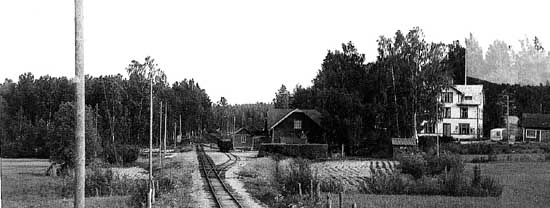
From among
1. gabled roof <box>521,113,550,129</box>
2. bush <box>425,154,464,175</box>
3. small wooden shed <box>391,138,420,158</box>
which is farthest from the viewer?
gabled roof <box>521,113,550,129</box>

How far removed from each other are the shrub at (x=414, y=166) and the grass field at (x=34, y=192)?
16.8 m

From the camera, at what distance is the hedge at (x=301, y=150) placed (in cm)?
6812

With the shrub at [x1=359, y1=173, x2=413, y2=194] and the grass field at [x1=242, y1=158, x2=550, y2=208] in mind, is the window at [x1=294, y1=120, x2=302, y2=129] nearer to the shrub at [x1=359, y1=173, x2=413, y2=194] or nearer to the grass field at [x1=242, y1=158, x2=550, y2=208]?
the grass field at [x1=242, y1=158, x2=550, y2=208]

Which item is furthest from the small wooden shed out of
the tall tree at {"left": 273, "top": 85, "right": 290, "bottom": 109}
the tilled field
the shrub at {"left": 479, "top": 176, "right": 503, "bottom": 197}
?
the tall tree at {"left": 273, "top": 85, "right": 290, "bottom": 109}

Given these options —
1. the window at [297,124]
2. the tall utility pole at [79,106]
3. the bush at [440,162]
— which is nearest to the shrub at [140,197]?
the tall utility pole at [79,106]

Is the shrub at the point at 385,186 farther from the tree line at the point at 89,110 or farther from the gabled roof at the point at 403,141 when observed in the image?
the gabled roof at the point at 403,141

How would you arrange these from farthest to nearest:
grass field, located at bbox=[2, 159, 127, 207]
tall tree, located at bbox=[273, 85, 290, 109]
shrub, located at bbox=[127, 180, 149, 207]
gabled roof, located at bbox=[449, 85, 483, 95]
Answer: tall tree, located at bbox=[273, 85, 290, 109], gabled roof, located at bbox=[449, 85, 483, 95], grass field, located at bbox=[2, 159, 127, 207], shrub, located at bbox=[127, 180, 149, 207]

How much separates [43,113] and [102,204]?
2258 inches

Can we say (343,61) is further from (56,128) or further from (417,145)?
(56,128)

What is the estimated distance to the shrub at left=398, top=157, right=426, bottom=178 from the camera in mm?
39719

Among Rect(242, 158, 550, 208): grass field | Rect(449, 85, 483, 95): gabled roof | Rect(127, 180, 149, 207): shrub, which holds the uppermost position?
Rect(449, 85, 483, 95): gabled roof

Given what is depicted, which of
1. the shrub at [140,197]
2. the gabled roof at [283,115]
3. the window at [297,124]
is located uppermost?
the gabled roof at [283,115]

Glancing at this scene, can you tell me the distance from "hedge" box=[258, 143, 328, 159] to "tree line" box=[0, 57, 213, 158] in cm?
1490

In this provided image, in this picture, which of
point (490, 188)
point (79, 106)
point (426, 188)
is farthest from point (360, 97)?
point (79, 106)
